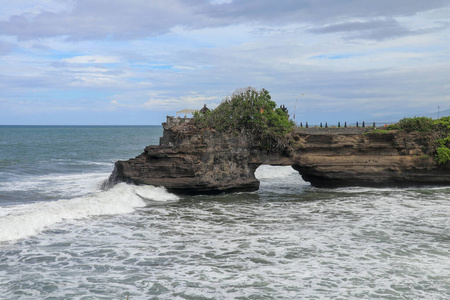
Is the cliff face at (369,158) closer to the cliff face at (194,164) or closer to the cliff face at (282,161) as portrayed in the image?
the cliff face at (282,161)

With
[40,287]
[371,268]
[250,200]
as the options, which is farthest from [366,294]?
[250,200]

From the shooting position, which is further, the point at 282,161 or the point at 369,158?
the point at 369,158

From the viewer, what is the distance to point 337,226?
1298 centimetres

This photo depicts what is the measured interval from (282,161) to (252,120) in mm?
2380

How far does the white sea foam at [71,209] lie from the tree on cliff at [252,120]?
394 centimetres

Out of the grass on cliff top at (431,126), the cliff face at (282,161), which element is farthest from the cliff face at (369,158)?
the grass on cliff top at (431,126)

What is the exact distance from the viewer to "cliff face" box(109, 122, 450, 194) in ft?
60.5

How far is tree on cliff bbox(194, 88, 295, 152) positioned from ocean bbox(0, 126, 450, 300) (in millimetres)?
2713

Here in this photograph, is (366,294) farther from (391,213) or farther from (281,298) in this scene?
(391,213)

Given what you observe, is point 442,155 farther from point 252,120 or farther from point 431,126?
point 252,120

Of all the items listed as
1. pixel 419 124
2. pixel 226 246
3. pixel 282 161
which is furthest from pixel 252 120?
pixel 226 246

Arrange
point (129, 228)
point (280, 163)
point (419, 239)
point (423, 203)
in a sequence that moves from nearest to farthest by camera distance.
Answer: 1. point (419, 239)
2. point (129, 228)
3. point (423, 203)
4. point (280, 163)

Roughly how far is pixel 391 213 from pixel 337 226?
2.99 m

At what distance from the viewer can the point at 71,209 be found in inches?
576
